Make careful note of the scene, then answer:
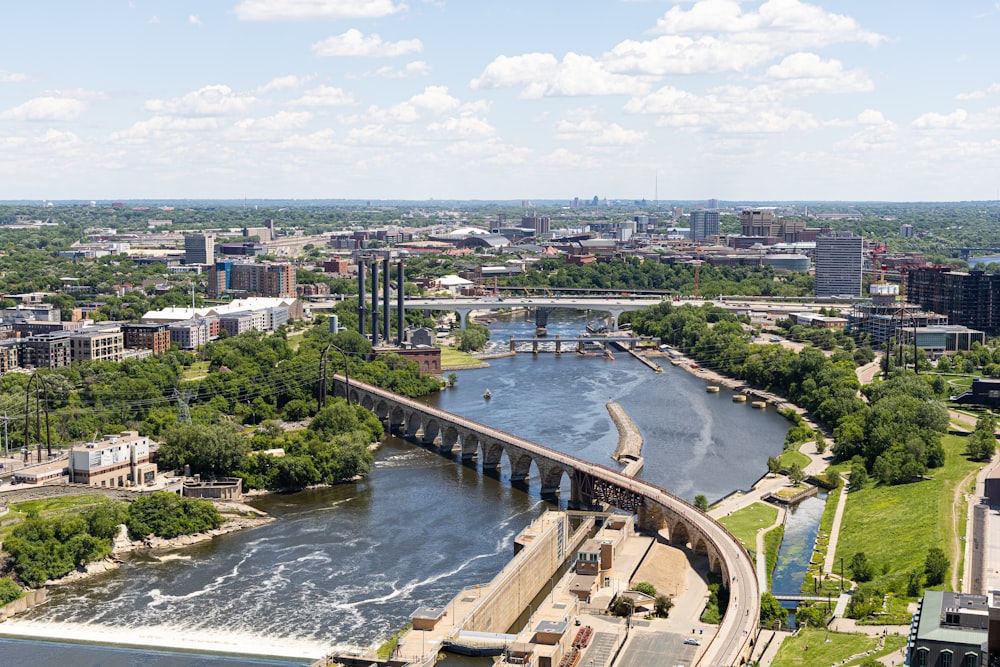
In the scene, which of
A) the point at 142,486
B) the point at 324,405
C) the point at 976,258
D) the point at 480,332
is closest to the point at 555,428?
the point at 324,405

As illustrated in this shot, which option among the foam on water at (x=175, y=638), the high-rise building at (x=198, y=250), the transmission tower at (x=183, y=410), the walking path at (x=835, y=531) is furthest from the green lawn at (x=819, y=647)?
the high-rise building at (x=198, y=250)

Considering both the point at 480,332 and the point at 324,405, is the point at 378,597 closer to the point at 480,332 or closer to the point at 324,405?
the point at 324,405

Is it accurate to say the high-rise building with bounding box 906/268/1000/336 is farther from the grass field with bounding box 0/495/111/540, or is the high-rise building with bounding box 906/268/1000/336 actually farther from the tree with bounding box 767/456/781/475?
the grass field with bounding box 0/495/111/540

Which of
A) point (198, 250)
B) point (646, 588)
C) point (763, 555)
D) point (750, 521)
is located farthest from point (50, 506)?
point (198, 250)

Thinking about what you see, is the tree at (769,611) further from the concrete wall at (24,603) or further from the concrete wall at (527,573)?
the concrete wall at (24,603)

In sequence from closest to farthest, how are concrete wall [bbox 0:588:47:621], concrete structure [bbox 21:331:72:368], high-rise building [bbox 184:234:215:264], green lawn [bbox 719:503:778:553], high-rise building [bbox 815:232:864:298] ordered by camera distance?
concrete wall [bbox 0:588:47:621], green lawn [bbox 719:503:778:553], concrete structure [bbox 21:331:72:368], high-rise building [bbox 815:232:864:298], high-rise building [bbox 184:234:215:264]

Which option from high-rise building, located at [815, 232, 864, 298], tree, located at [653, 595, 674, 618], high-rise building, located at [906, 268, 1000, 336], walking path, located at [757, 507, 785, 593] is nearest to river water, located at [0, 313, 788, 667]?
walking path, located at [757, 507, 785, 593]
